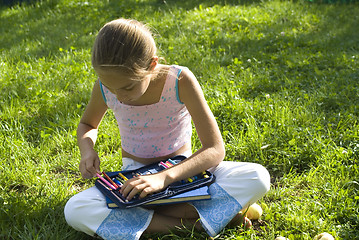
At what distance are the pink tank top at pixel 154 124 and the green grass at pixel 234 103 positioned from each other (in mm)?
442

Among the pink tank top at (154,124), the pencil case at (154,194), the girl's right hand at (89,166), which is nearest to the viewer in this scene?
the pencil case at (154,194)

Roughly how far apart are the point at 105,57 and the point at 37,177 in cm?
108

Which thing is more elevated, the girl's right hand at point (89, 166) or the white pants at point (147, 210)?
the girl's right hand at point (89, 166)

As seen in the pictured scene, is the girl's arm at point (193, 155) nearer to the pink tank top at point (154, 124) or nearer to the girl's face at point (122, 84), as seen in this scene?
the pink tank top at point (154, 124)

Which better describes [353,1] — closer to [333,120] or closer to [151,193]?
[333,120]

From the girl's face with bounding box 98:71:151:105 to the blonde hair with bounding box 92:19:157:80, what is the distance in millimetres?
24

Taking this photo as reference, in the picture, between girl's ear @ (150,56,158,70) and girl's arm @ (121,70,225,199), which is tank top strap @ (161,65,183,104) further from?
girl's ear @ (150,56,158,70)

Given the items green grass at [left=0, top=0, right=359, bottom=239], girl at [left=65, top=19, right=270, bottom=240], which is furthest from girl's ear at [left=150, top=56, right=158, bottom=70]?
green grass at [left=0, top=0, right=359, bottom=239]

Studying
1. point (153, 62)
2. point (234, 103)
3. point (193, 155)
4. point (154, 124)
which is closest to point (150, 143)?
point (154, 124)

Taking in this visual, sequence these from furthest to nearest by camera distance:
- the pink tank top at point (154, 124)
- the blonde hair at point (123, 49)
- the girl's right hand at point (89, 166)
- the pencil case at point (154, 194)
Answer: the pink tank top at point (154, 124), the girl's right hand at point (89, 166), the pencil case at point (154, 194), the blonde hair at point (123, 49)

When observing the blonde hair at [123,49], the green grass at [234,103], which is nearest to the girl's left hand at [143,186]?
the green grass at [234,103]

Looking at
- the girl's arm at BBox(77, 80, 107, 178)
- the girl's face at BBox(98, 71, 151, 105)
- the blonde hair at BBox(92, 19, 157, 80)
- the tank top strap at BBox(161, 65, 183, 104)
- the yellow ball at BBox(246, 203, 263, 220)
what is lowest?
the yellow ball at BBox(246, 203, 263, 220)

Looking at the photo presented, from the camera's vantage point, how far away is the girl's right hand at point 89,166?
6.93 ft

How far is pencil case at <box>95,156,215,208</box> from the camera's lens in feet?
6.28
